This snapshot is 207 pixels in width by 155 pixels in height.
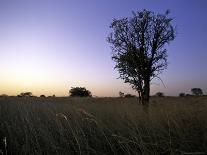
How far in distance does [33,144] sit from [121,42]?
60.2ft

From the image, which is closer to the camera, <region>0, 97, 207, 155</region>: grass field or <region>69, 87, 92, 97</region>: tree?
<region>0, 97, 207, 155</region>: grass field

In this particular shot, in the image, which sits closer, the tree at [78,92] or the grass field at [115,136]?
the grass field at [115,136]

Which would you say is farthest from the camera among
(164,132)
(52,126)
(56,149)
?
(52,126)

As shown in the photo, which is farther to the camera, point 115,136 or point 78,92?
point 78,92

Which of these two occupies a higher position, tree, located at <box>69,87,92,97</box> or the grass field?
tree, located at <box>69,87,92,97</box>

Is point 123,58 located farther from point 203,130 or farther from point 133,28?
point 203,130

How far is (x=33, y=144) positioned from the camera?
17.6ft

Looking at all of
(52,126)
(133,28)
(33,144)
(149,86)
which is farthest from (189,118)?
(133,28)

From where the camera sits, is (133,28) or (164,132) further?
(133,28)

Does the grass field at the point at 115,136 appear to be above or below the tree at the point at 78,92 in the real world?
below

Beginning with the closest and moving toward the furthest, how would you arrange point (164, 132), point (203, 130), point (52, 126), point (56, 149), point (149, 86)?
point (56, 149), point (164, 132), point (203, 130), point (52, 126), point (149, 86)

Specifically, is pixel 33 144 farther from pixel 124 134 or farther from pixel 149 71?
pixel 149 71

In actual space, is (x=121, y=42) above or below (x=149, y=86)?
Answer: above

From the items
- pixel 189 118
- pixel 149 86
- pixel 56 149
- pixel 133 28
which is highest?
pixel 133 28
